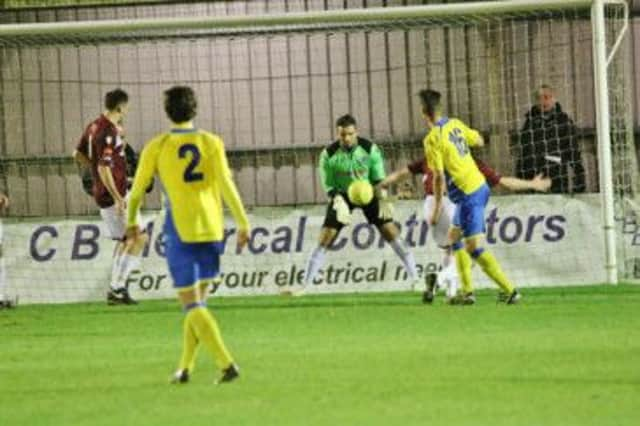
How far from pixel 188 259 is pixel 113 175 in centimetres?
849

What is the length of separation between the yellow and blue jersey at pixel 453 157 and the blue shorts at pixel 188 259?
6072 mm

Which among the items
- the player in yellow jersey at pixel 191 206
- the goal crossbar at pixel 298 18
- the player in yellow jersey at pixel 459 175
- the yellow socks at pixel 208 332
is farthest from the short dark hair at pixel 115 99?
the yellow socks at pixel 208 332

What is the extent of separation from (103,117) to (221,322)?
3.75 meters

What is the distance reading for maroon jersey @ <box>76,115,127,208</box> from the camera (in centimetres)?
1942

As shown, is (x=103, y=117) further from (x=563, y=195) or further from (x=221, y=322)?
(x=563, y=195)

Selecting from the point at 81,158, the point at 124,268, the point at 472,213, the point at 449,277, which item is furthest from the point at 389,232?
the point at 81,158

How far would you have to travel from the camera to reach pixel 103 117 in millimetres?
19500

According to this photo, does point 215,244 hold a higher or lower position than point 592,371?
higher

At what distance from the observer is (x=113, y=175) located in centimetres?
1955

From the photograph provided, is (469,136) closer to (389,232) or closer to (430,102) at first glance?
(430,102)

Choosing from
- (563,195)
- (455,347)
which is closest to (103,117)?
(563,195)

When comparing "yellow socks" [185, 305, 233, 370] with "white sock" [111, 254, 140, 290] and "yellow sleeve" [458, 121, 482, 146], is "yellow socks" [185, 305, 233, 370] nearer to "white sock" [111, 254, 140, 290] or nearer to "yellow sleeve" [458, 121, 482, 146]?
"yellow sleeve" [458, 121, 482, 146]

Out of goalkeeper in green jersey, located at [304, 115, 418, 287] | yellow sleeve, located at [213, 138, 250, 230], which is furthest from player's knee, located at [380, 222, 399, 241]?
yellow sleeve, located at [213, 138, 250, 230]

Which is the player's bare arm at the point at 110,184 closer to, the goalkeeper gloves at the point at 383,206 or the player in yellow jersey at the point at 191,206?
the goalkeeper gloves at the point at 383,206
